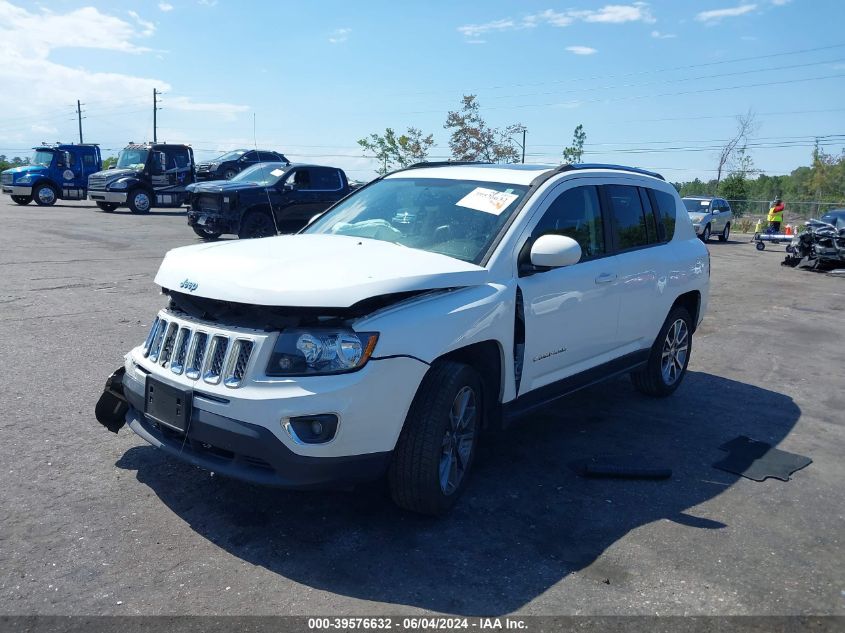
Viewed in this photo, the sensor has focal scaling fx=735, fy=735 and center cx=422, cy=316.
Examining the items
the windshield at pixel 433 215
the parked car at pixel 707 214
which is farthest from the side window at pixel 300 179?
the parked car at pixel 707 214

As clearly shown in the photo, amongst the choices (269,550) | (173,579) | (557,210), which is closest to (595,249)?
(557,210)

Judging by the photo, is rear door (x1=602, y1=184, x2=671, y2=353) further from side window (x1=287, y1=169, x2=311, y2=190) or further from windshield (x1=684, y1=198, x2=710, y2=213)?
windshield (x1=684, y1=198, x2=710, y2=213)

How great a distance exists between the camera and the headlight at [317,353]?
11.0 feet

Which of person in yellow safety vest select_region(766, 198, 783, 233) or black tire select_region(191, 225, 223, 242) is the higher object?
person in yellow safety vest select_region(766, 198, 783, 233)

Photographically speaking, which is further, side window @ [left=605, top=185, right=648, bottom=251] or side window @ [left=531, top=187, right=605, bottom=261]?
side window @ [left=605, top=185, right=648, bottom=251]

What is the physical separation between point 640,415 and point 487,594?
313 cm

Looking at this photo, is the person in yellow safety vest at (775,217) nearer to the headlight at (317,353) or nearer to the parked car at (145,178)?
the parked car at (145,178)

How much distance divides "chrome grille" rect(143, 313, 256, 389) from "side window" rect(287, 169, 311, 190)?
42.8 feet

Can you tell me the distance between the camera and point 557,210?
479 cm

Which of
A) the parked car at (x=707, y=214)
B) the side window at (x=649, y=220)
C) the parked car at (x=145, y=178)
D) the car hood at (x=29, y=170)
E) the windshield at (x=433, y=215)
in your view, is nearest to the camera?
the windshield at (x=433, y=215)

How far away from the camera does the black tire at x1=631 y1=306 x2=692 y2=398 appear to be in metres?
6.21

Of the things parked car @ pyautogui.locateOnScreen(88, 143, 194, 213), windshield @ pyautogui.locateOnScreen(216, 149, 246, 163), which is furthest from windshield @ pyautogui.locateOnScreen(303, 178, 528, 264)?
windshield @ pyautogui.locateOnScreen(216, 149, 246, 163)

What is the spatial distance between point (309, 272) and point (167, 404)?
3.13ft

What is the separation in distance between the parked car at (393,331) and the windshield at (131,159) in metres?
21.7
